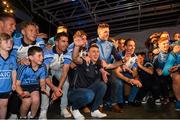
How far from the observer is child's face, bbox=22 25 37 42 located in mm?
3697

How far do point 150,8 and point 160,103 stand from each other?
3.81 m

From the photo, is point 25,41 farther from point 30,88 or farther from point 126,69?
point 126,69

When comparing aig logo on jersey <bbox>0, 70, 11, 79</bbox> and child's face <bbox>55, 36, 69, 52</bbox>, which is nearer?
aig logo on jersey <bbox>0, 70, 11, 79</bbox>

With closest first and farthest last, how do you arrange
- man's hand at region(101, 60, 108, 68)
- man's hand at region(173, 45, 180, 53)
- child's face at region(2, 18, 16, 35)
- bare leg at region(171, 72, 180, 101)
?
child's face at region(2, 18, 16, 35) → man's hand at region(101, 60, 108, 68) → bare leg at region(171, 72, 180, 101) → man's hand at region(173, 45, 180, 53)

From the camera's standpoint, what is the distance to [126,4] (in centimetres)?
769

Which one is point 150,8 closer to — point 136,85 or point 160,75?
point 160,75

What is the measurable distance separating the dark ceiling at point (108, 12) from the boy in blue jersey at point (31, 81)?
425 centimetres

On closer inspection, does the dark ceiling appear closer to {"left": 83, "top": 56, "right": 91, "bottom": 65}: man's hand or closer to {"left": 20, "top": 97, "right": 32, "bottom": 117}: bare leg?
{"left": 83, "top": 56, "right": 91, "bottom": 65}: man's hand

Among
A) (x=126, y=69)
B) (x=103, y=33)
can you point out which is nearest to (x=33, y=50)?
(x=103, y=33)

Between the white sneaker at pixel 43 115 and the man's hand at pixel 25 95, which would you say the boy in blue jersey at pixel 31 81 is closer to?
the man's hand at pixel 25 95

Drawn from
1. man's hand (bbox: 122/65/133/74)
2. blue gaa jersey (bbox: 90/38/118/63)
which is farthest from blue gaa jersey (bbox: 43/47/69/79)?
man's hand (bbox: 122/65/133/74)

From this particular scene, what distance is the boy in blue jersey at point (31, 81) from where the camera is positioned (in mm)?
3399

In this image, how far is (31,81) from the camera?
347cm

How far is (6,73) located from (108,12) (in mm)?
5505
